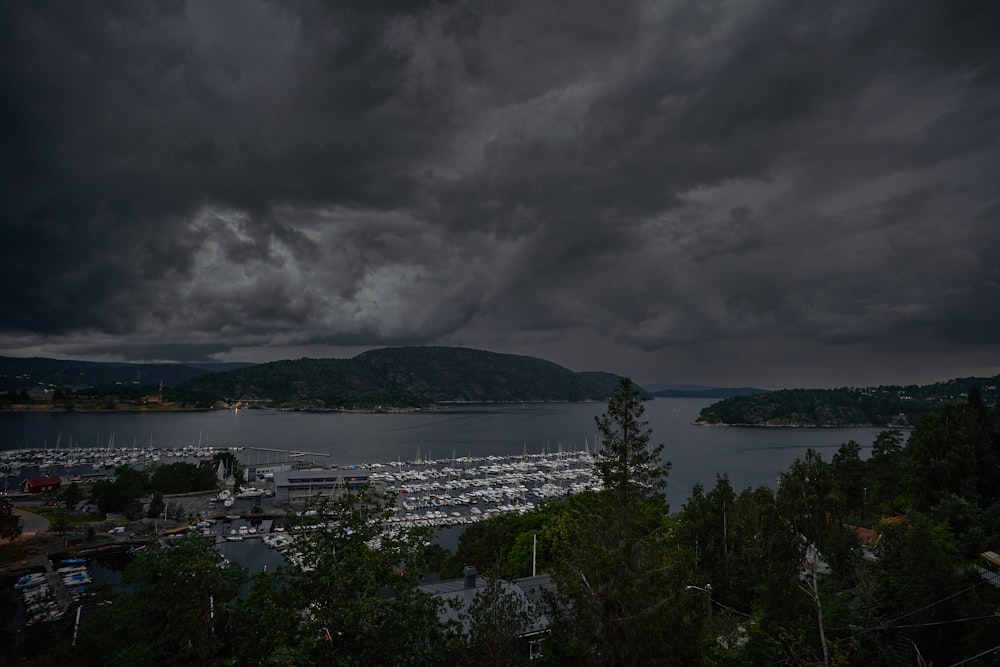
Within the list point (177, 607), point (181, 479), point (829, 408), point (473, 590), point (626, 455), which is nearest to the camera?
point (177, 607)

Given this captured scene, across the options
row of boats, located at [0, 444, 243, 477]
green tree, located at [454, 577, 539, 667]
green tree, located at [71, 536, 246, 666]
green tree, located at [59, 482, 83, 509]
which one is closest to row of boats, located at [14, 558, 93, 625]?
green tree, located at [59, 482, 83, 509]

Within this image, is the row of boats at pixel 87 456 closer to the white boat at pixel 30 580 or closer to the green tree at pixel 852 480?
the white boat at pixel 30 580

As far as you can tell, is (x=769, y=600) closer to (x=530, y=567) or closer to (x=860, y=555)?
(x=860, y=555)

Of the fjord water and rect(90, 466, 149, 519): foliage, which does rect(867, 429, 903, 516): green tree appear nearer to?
the fjord water

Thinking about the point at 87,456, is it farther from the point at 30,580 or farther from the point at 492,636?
the point at 492,636

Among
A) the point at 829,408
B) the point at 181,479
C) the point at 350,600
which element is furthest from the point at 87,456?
the point at 829,408

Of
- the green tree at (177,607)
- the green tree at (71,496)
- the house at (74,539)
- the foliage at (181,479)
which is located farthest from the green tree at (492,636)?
the foliage at (181,479)
